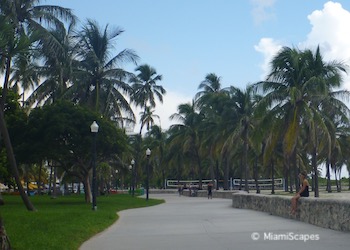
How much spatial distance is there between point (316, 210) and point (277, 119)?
1784 centimetres

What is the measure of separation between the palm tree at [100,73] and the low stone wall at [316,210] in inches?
784

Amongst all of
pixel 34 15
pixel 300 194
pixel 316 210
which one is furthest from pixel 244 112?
pixel 316 210

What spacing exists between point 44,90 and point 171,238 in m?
28.8

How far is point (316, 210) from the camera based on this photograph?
Answer: 1389cm

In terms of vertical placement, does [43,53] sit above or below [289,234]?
above

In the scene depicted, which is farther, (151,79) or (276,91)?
Answer: (151,79)

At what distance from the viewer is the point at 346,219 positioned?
11.7 meters

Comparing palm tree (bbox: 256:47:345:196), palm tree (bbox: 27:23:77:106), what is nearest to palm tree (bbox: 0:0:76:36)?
palm tree (bbox: 27:23:77:106)

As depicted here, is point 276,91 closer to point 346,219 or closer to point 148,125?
point 346,219

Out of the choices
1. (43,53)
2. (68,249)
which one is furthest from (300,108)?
(68,249)

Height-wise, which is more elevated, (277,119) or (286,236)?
(277,119)

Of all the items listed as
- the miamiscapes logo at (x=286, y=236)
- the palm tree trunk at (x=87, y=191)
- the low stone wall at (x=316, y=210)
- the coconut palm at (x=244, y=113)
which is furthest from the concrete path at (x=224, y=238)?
the coconut palm at (x=244, y=113)

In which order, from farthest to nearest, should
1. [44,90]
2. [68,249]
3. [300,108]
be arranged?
[44,90], [300,108], [68,249]

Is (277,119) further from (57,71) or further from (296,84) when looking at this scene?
(57,71)
